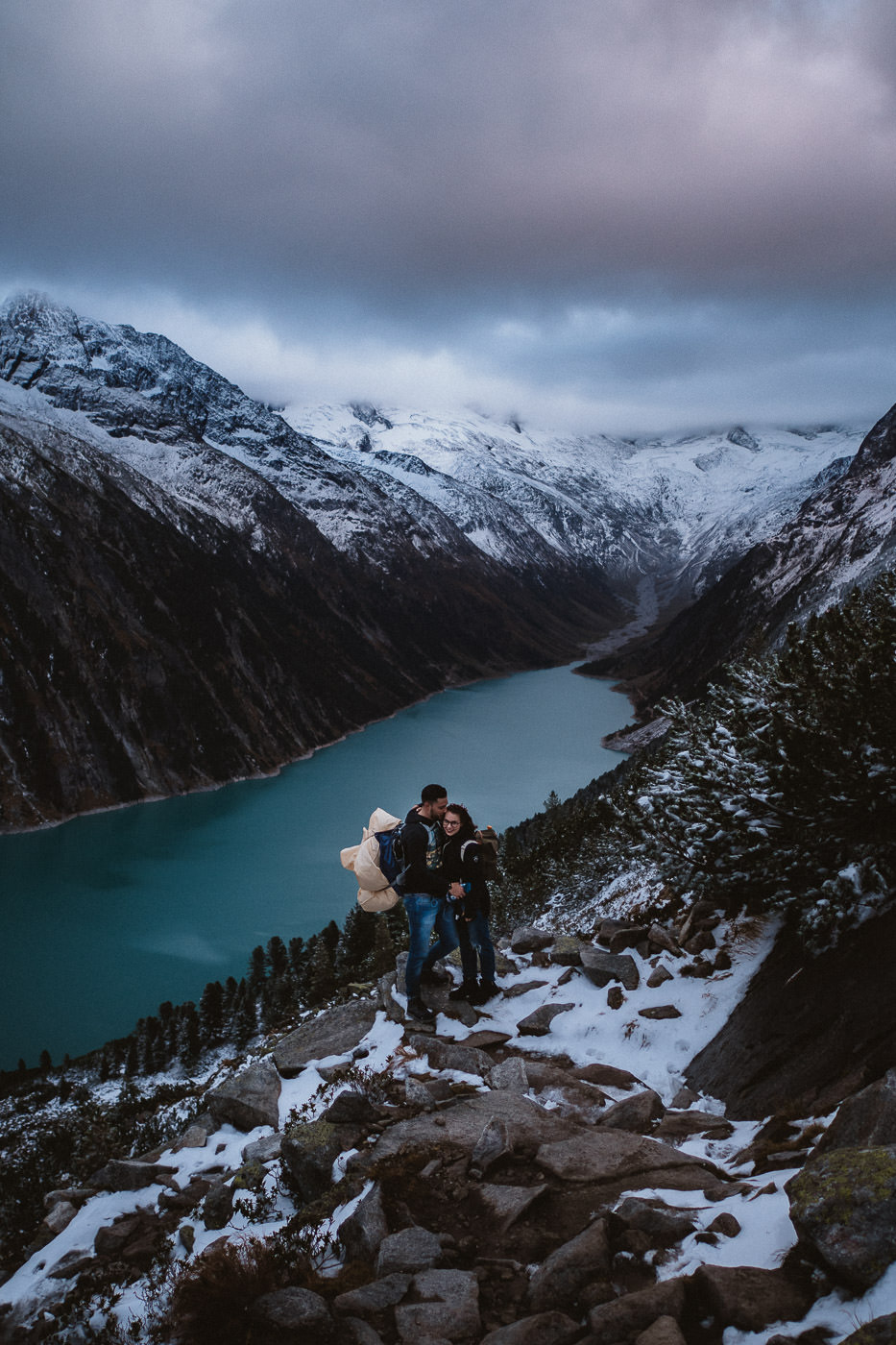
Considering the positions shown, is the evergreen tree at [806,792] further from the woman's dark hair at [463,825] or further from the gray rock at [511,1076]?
the gray rock at [511,1076]

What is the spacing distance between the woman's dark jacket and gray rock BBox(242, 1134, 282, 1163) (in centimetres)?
422

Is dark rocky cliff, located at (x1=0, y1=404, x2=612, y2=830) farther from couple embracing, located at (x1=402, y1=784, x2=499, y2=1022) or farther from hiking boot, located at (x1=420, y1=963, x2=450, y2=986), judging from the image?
couple embracing, located at (x1=402, y1=784, x2=499, y2=1022)

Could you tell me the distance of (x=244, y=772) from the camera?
413 feet

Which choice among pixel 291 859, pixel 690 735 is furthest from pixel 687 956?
pixel 291 859

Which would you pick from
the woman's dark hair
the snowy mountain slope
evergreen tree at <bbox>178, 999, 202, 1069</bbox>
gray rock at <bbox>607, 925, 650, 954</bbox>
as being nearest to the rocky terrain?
gray rock at <bbox>607, 925, 650, 954</bbox>

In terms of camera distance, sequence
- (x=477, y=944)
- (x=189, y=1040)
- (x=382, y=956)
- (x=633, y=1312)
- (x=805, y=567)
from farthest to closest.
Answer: (x=805, y=567), (x=189, y=1040), (x=382, y=956), (x=477, y=944), (x=633, y=1312)

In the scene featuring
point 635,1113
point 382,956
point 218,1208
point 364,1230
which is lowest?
point 382,956

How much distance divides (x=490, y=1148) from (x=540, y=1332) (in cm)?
276

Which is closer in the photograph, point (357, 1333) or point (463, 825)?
point (357, 1333)

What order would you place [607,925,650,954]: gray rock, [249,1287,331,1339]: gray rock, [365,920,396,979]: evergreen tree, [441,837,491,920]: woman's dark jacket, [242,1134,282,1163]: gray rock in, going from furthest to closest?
[365,920,396,979]: evergreen tree, [607,925,650,954]: gray rock, [441,837,491,920]: woman's dark jacket, [242,1134,282,1163]: gray rock, [249,1287,331,1339]: gray rock

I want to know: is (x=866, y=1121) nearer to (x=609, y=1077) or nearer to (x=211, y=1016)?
(x=609, y=1077)

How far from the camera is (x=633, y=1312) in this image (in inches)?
183

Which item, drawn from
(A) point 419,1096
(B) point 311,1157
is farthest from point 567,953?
(B) point 311,1157

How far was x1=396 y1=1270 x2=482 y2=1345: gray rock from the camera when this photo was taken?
520 cm
